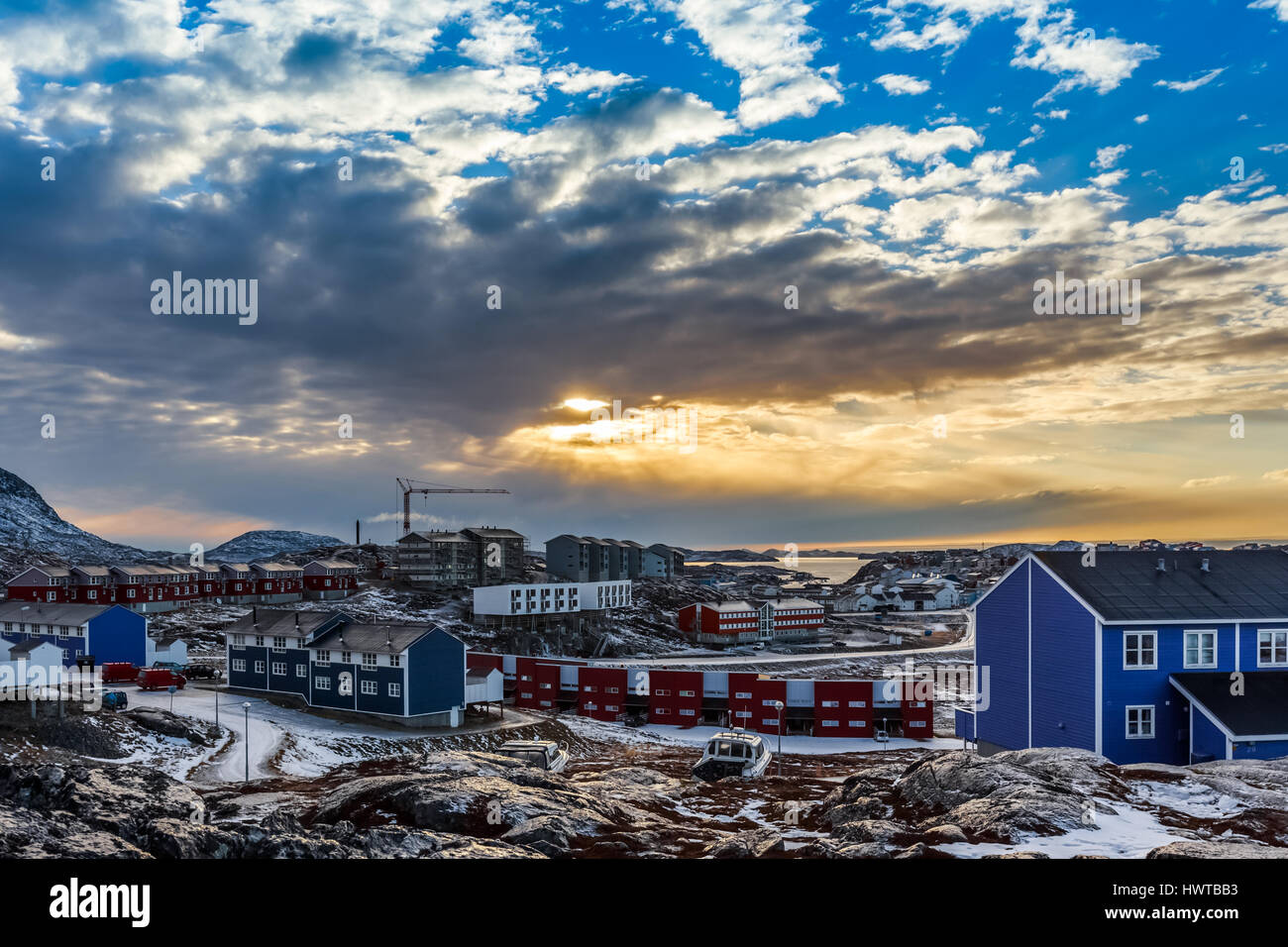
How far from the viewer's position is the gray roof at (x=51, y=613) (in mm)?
64062

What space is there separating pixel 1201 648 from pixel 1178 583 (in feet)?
9.76

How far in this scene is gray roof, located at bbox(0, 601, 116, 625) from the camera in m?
64.1

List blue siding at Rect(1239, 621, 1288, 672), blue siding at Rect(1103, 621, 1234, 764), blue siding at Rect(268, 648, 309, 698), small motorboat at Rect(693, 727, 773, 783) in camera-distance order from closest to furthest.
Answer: blue siding at Rect(1103, 621, 1234, 764) < blue siding at Rect(1239, 621, 1288, 672) < small motorboat at Rect(693, 727, 773, 783) < blue siding at Rect(268, 648, 309, 698)

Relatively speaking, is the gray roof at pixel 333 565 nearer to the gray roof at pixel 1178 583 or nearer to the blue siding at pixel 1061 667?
the blue siding at pixel 1061 667

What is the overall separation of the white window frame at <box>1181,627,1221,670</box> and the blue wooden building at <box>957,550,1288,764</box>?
0.04m

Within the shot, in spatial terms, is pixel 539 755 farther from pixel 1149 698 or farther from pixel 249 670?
pixel 249 670

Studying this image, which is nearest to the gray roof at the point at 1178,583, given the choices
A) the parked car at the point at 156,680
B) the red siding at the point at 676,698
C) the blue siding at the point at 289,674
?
the red siding at the point at 676,698

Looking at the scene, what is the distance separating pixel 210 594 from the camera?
124 metres

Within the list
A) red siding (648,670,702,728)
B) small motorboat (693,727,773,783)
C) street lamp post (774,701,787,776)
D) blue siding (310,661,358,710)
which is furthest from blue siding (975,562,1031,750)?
blue siding (310,661,358,710)

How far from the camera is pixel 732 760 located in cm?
3519

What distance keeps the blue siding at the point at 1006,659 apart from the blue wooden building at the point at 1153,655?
0.12m

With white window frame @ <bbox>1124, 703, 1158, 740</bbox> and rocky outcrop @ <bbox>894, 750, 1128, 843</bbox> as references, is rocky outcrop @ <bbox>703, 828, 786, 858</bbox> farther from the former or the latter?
white window frame @ <bbox>1124, 703, 1158, 740</bbox>

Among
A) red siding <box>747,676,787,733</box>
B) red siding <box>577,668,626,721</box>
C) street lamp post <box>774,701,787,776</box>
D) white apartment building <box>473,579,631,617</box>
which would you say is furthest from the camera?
white apartment building <box>473,579,631,617</box>

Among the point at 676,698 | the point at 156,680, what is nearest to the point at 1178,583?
the point at 676,698
